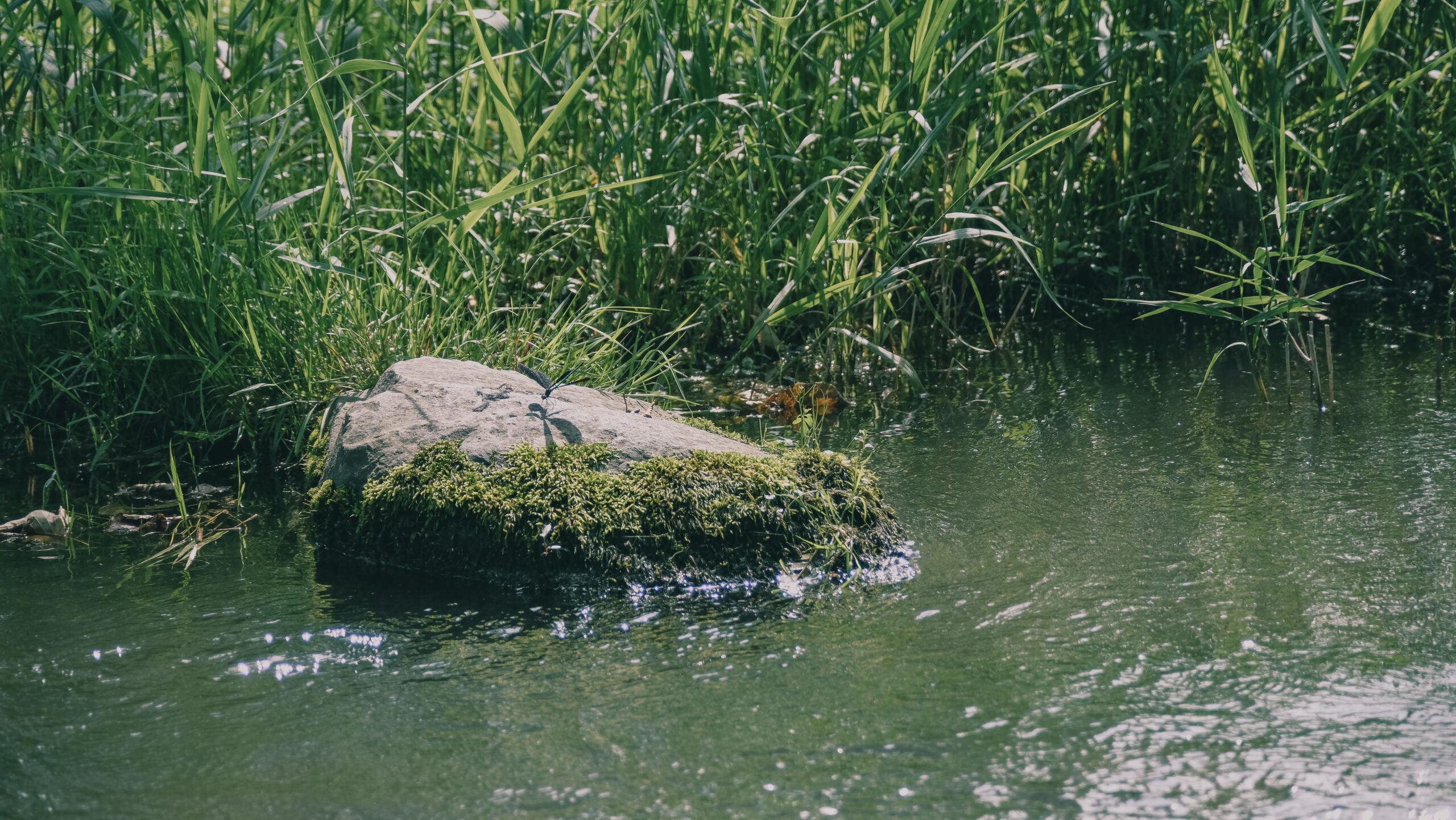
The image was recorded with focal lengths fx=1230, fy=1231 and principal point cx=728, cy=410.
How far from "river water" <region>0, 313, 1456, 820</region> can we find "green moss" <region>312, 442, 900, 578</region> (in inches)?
3.9

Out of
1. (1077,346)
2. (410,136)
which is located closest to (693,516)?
(410,136)

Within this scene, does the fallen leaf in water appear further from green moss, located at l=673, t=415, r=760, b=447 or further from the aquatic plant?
the aquatic plant

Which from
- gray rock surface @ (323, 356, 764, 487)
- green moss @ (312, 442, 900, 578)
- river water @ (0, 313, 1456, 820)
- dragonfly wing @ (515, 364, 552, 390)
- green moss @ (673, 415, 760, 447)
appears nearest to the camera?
river water @ (0, 313, 1456, 820)

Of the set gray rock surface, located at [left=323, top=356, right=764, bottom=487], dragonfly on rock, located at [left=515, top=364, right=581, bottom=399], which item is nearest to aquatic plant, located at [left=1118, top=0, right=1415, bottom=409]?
gray rock surface, located at [left=323, top=356, right=764, bottom=487]

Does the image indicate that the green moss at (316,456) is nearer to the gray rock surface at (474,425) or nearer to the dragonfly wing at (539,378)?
the gray rock surface at (474,425)

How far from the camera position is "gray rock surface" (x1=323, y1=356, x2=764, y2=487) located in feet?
9.73

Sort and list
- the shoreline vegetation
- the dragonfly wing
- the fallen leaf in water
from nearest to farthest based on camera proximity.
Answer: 1. the dragonfly wing
2. the shoreline vegetation
3. the fallen leaf in water

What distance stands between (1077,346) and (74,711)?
3.68 meters

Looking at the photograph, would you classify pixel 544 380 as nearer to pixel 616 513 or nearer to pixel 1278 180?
pixel 616 513

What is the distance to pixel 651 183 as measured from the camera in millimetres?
4512

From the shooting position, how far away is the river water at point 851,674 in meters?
1.93

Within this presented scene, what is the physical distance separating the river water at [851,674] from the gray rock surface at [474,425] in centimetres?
30

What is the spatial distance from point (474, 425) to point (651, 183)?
5.75 ft

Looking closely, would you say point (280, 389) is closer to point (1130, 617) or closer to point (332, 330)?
point (332, 330)
